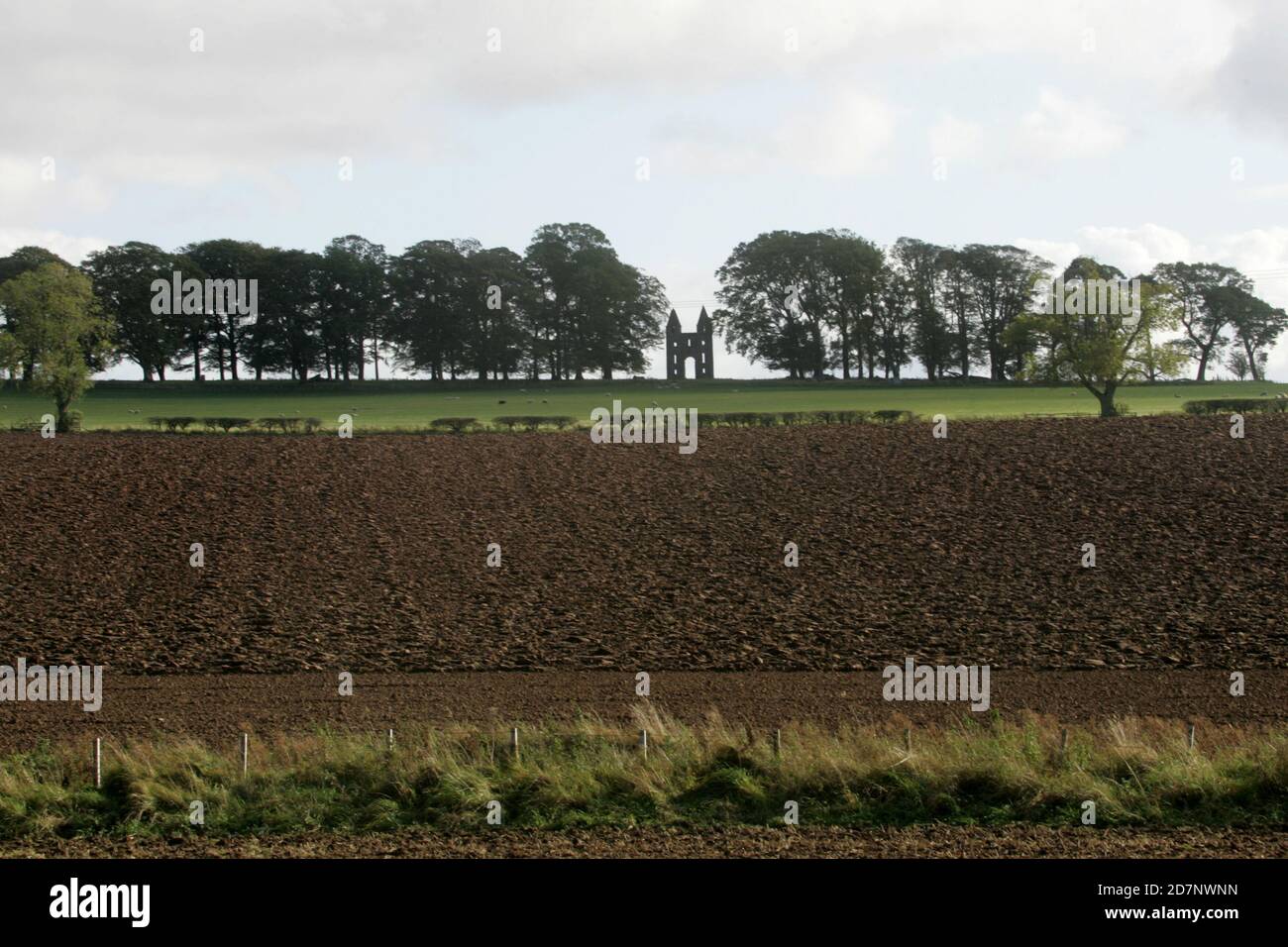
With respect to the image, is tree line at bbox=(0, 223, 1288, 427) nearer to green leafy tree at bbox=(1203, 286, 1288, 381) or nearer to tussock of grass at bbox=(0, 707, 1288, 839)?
green leafy tree at bbox=(1203, 286, 1288, 381)

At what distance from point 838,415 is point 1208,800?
33.2m

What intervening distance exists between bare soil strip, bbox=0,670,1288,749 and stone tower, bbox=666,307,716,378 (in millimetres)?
87035

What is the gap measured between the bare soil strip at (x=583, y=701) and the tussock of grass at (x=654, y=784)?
2.12m

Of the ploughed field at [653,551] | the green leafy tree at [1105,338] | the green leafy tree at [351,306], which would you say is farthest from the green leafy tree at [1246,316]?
the green leafy tree at [351,306]

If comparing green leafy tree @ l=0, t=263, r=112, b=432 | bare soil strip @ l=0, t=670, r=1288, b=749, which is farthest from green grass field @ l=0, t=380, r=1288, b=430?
bare soil strip @ l=0, t=670, r=1288, b=749

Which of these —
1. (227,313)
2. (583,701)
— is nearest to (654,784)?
(583,701)

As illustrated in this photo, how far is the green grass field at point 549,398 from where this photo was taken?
189ft

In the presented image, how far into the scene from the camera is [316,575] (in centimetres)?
2503

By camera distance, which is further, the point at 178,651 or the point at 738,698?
the point at 178,651

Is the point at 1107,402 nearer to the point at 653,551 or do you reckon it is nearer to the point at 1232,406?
the point at 1232,406

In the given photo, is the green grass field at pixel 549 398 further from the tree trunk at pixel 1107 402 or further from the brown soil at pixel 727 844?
the brown soil at pixel 727 844

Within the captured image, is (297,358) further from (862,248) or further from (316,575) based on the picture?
→ (316,575)

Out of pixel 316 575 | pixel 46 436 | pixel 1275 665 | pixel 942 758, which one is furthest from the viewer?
pixel 46 436
